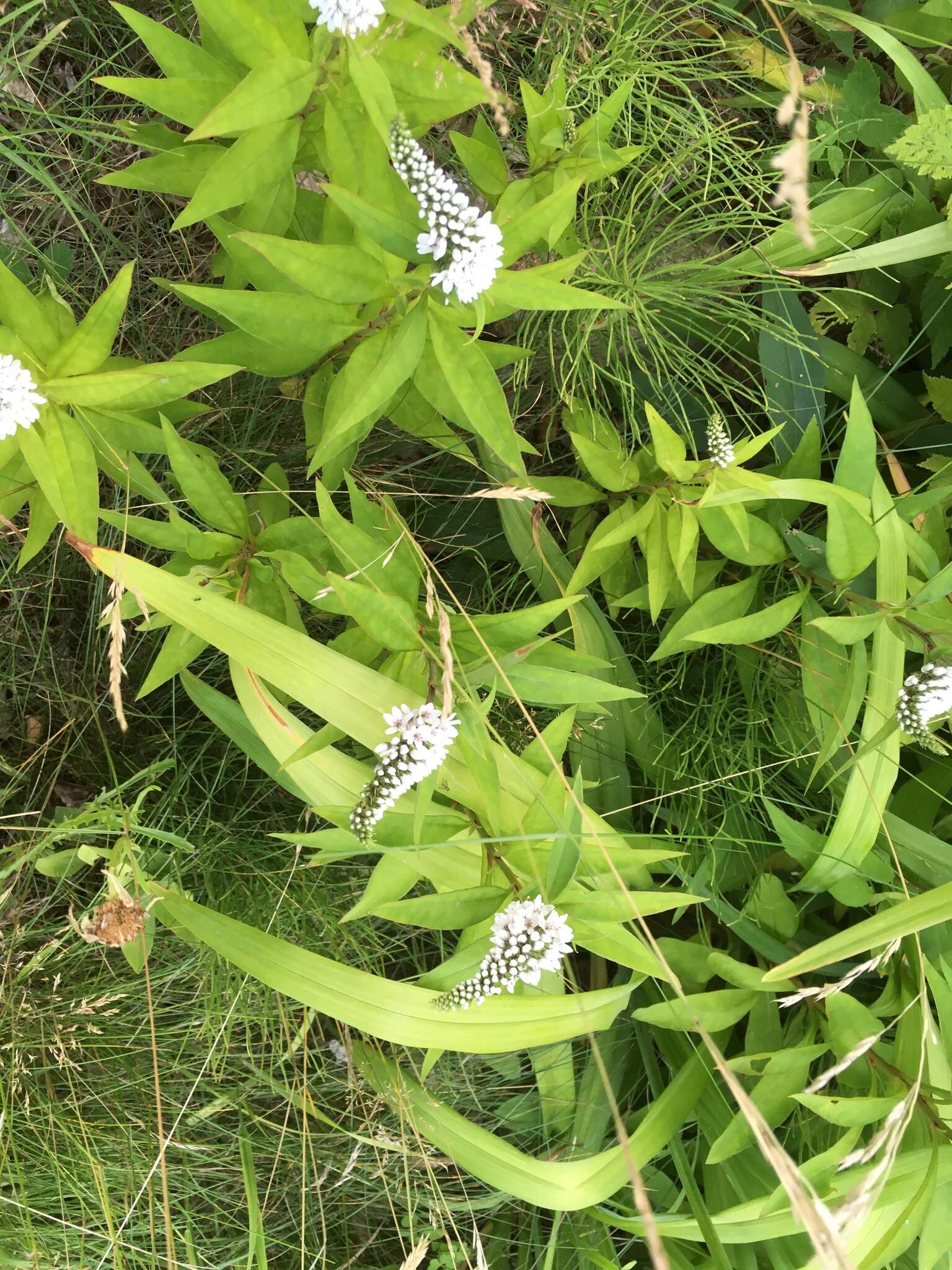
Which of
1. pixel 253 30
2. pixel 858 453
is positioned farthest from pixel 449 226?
pixel 858 453

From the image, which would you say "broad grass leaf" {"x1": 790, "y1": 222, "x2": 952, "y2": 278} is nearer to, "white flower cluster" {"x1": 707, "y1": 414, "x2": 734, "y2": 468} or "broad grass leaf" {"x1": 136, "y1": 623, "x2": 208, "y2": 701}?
"white flower cluster" {"x1": 707, "y1": 414, "x2": 734, "y2": 468}

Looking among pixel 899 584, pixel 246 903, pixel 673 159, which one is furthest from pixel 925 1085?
pixel 673 159

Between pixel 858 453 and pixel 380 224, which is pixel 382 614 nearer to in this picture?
pixel 380 224

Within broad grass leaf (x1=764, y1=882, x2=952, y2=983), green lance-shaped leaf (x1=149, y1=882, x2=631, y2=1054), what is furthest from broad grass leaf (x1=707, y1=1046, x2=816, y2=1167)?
green lance-shaped leaf (x1=149, y1=882, x2=631, y2=1054)

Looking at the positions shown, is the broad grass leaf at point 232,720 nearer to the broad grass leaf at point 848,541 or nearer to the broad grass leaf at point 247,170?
the broad grass leaf at point 247,170

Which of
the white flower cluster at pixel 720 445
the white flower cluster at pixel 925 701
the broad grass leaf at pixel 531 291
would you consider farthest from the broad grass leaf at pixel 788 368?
the broad grass leaf at pixel 531 291

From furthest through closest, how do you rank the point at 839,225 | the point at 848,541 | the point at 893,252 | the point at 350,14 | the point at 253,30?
the point at 839,225, the point at 893,252, the point at 848,541, the point at 253,30, the point at 350,14
